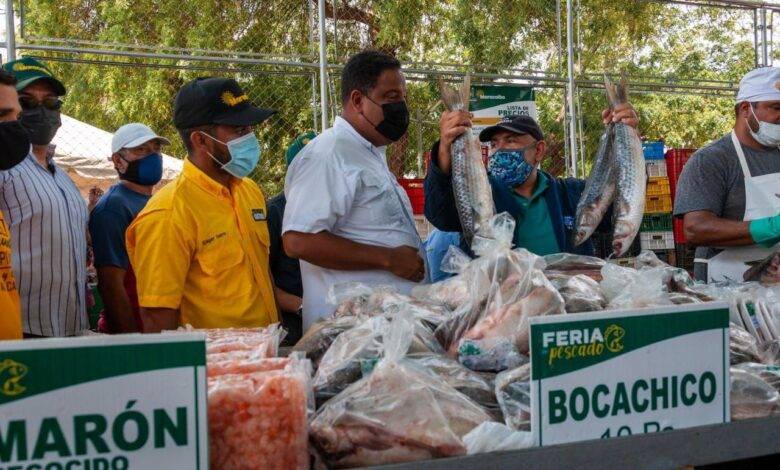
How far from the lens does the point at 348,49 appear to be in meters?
9.79

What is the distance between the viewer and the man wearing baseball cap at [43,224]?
3.15m

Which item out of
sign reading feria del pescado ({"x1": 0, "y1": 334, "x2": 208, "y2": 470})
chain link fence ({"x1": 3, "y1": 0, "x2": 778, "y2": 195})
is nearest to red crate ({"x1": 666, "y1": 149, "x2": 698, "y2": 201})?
chain link fence ({"x1": 3, "y1": 0, "x2": 778, "y2": 195})

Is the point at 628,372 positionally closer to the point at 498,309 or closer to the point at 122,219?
the point at 498,309

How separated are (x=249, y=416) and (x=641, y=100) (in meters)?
16.7

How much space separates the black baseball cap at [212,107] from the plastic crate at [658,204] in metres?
6.45

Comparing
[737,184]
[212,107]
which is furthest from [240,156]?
[737,184]

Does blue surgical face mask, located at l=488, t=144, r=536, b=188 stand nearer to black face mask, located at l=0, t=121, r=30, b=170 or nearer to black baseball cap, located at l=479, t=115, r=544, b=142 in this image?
black baseball cap, located at l=479, t=115, r=544, b=142

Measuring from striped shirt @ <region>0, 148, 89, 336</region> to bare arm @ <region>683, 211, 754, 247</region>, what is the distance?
253cm

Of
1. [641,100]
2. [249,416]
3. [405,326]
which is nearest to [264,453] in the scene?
[249,416]

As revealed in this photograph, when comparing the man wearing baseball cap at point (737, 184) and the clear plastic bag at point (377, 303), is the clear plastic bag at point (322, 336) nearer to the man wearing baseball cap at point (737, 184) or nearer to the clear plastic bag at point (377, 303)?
the clear plastic bag at point (377, 303)

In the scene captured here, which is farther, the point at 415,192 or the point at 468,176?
the point at 415,192

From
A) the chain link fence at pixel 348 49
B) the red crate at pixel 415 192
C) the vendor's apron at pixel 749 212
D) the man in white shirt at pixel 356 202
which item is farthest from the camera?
the red crate at pixel 415 192

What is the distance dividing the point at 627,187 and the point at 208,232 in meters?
1.41

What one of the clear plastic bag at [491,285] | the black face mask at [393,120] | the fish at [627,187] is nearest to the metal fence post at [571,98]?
the black face mask at [393,120]
